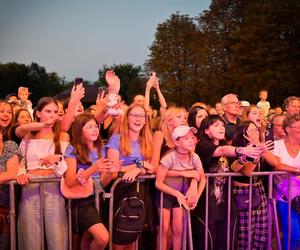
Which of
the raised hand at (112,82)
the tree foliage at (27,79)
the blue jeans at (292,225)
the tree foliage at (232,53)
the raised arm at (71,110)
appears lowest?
the blue jeans at (292,225)

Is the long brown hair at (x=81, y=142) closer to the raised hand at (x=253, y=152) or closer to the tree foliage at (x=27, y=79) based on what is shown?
the raised hand at (x=253, y=152)

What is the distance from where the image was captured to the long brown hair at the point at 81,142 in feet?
15.7

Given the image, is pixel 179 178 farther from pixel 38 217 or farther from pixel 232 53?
pixel 232 53

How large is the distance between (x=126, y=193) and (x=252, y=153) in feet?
4.58

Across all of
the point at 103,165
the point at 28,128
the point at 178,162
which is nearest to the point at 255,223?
the point at 178,162

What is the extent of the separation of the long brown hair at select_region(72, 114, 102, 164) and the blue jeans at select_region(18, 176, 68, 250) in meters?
0.40

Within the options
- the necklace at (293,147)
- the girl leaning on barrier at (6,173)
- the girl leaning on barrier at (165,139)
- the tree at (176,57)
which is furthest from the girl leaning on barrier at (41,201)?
the tree at (176,57)

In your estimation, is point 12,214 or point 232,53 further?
point 232,53

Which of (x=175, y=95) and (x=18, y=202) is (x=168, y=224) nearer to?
(x=18, y=202)

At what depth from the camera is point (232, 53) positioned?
31.2 m

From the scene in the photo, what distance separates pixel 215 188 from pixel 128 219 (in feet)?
3.73

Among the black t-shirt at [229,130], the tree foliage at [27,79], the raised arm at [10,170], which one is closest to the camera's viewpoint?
the raised arm at [10,170]

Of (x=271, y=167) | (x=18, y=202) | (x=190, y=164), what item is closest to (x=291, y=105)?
(x=271, y=167)

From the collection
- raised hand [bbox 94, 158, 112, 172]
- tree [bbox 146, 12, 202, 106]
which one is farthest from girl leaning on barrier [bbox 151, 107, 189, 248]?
tree [bbox 146, 12, 202, 106]
